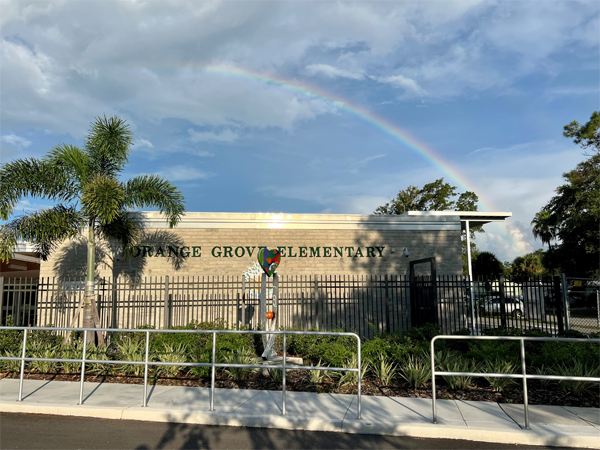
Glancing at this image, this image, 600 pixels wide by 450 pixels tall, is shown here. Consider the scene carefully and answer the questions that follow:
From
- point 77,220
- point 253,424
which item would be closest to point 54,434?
point 253,424

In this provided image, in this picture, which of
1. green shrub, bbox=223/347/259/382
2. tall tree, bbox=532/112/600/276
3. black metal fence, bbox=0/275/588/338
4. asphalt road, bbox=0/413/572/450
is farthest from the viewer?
tall tree, bbox=532/112/600/276

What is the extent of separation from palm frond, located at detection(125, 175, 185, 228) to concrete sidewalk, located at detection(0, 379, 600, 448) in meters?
4.88

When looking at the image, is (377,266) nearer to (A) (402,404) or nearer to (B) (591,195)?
(A) (402,404)

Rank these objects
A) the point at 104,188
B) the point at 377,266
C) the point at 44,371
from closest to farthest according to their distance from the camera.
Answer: the point at 44,371, the point at 104,188, the point at 377,266

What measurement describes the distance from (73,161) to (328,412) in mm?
8226

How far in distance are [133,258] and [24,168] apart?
5.69m

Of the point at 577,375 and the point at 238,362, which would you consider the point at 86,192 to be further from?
the point at 577,375

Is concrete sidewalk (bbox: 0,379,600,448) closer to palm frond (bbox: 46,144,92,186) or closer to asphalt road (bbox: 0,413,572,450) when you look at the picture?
asphalt road (bbox: 0,413,572,450)

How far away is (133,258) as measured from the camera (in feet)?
50.1

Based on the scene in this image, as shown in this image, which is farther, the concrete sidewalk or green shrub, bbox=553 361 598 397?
green shrub, bbox=553 361 598 397

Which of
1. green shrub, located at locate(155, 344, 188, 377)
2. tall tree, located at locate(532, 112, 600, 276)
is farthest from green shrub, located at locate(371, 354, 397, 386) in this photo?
tall tree, located at locate(532, 112, 600, 276)

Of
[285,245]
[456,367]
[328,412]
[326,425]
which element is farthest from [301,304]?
[326,425]

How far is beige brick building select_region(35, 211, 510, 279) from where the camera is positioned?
50.2 ft

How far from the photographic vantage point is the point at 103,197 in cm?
981
